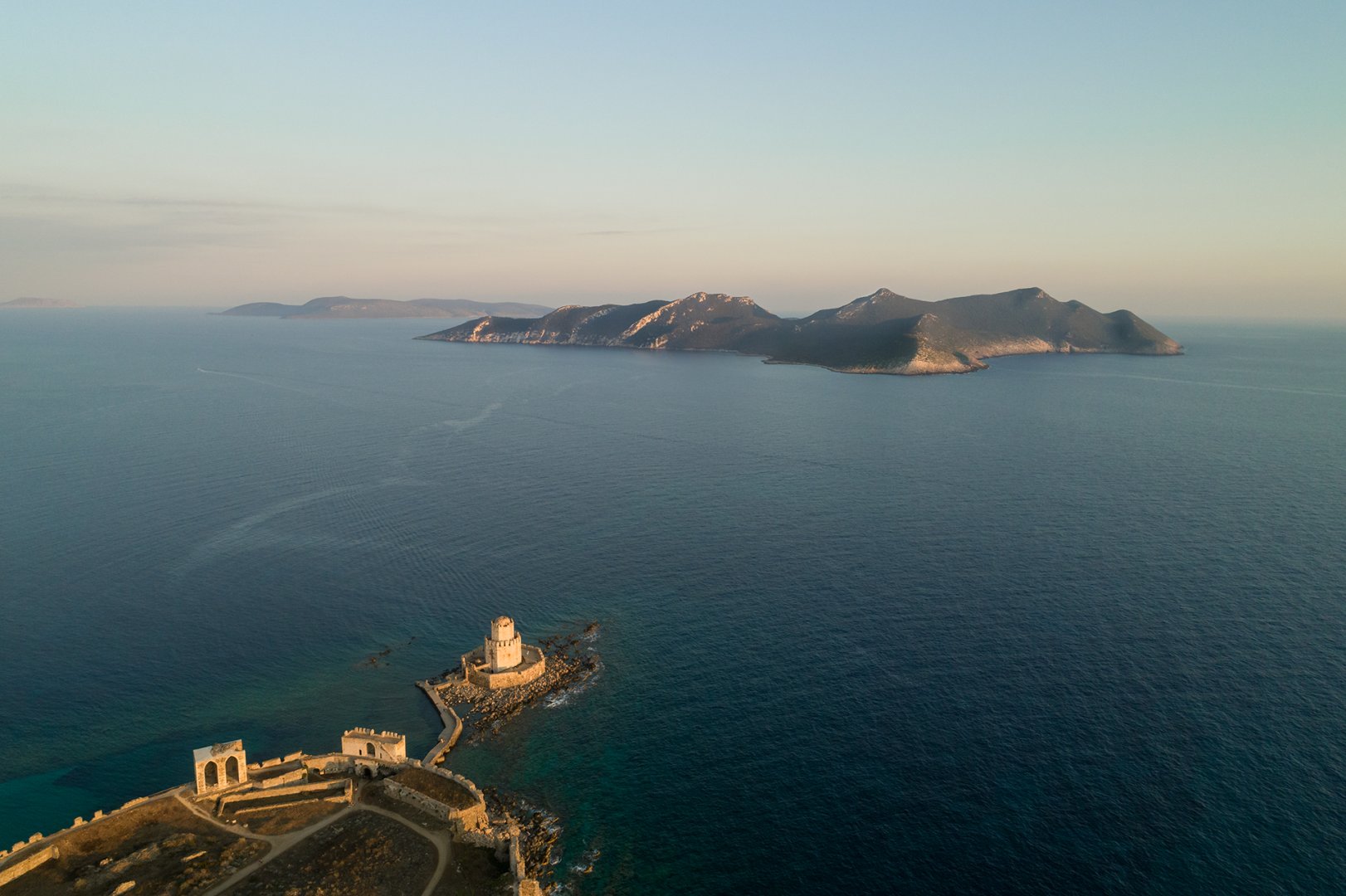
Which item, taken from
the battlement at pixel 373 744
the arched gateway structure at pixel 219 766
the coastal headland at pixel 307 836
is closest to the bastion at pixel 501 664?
the coastal headland at pixel 307 836

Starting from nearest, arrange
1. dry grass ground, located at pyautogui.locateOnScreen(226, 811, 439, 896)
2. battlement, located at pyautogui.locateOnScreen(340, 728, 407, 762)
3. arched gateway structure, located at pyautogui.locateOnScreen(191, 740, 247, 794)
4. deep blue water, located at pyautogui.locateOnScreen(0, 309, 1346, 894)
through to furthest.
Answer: dry grass ground, located at pyautogui.locateOnScreen(226, 811, 439, 896), arched gateway structure, located at pyautogui.locateOnScreen(191, 740, 247, 794), deep blue water, located at pyautogui.locateOnScreen(0, 309, 1346, 894), battlement, located at pyautogui.locateOnScreen(340, 728, 407, 762)

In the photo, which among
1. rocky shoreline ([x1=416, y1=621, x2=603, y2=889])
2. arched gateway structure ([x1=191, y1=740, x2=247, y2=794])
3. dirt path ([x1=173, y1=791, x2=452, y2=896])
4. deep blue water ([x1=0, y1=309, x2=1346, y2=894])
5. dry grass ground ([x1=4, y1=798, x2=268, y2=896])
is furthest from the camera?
rocky shoreline ([x1=416, y1=621, x2=603, y2=889])

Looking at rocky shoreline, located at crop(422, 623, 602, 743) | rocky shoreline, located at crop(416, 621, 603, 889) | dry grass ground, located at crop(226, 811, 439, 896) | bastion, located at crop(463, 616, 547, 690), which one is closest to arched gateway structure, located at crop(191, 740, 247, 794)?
dry grass ground, located at crop(226, 811, 439, 896)

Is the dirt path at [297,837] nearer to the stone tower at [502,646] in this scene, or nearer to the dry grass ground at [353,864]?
the dry grass ground at [353,864]

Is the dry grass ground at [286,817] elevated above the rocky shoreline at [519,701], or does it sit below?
above

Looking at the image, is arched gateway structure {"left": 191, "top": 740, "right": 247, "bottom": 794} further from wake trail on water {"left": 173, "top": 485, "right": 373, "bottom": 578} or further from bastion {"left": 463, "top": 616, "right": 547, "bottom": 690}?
wake trail on water {"left": 173, "top": 485, "right": 373, "bottom": 578}

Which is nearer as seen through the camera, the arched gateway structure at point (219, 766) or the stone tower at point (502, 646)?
the arched gateway structure at point (219, 766)

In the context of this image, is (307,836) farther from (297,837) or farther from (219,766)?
(219,766)

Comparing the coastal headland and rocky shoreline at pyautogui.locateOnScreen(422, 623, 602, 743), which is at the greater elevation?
the coastal headland
